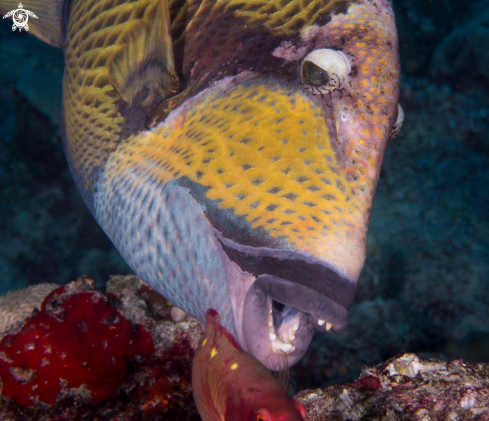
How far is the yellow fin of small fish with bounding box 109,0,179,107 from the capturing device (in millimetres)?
1532

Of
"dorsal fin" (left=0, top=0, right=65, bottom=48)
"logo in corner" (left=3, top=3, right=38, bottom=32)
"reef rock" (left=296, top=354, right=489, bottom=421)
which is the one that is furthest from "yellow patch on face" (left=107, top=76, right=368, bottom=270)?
"logo in corner" (left=3, top=3, right=38, bottom=32)

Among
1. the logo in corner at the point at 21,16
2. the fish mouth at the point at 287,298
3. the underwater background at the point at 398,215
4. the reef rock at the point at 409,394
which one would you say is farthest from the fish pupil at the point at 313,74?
the underwater background at the point at 398,215

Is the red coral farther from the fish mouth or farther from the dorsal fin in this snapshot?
the dorsal fin

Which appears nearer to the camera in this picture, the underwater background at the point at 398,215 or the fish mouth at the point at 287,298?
the fish mouth at the point at 287,298

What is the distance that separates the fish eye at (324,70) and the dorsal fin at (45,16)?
7.30ft

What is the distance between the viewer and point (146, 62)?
1.63 metres

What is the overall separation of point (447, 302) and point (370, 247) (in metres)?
1.08

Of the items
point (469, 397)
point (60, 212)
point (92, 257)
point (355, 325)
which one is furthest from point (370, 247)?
point (60, 212)

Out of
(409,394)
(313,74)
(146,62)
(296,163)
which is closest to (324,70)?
(313,74)

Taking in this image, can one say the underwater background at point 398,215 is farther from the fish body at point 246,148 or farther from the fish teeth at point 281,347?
the fish body at point 246,148

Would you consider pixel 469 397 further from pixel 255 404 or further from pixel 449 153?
pixel 449 153

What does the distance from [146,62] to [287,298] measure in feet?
4.39

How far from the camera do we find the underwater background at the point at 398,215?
3.85 m

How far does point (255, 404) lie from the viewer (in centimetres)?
86
